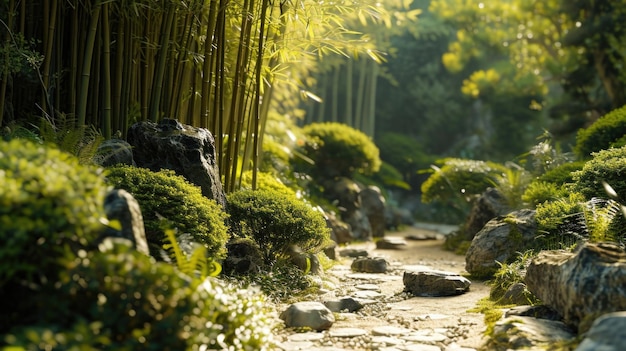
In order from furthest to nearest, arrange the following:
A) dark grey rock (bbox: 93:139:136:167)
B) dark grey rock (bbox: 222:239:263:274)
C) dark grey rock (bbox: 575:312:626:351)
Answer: dark grey rock (bbox: 222:239:263:274), dark grey rock (bbox: 93:139:136:167), dark grey rock (bbox: 575:312:626:351)

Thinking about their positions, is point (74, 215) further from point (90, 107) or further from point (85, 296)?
point (90, 107)

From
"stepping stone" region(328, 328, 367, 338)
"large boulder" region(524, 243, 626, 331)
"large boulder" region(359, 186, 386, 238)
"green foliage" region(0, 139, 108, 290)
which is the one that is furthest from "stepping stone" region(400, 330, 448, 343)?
"large boulder" region(359, 186, 386, 238)

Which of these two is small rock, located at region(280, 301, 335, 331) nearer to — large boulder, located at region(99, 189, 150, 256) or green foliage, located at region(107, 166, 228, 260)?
green foliage, located at region(107, 166, 228, 260)

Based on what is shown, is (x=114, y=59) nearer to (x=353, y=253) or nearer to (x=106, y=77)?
(x=106, y=77)

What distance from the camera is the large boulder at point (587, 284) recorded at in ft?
11.7

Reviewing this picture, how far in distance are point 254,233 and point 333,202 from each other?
519cm

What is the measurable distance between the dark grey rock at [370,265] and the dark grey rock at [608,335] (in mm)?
4290

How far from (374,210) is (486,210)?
3.18 m

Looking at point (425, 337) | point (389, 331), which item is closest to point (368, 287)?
→ point (389, 331)

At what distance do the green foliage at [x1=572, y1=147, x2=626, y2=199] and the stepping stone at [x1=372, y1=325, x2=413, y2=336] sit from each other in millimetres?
2466

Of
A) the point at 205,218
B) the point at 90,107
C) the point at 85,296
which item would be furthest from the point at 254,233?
the point at 85,296

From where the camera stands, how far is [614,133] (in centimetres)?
802

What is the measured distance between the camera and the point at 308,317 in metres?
4.46

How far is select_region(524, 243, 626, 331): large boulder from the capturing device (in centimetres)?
356
